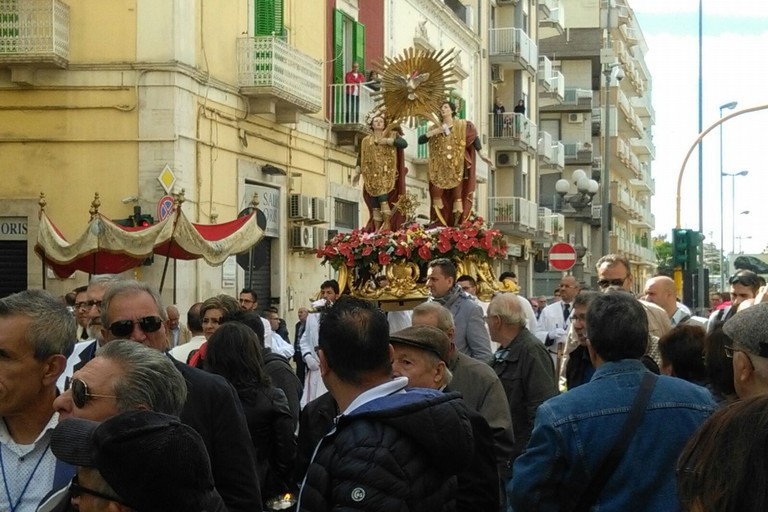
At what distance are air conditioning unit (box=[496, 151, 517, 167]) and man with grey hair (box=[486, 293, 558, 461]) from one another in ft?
108

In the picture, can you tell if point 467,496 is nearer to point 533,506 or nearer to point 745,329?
point 533,506

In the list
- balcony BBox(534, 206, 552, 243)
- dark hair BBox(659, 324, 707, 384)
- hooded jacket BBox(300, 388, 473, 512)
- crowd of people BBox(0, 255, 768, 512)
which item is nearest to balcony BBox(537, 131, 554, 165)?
balcony BBox(534, 206, 552, 243)

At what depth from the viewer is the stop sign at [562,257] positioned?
2339 centimetres

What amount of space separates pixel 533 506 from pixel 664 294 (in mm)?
5395

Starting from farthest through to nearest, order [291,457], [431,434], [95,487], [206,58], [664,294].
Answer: [206,58]
[664,294]
[291,457]
[431,434]
[95,487]

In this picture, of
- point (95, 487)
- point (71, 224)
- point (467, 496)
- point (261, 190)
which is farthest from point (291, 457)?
point (261, 190)

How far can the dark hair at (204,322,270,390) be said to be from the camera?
6.62 metres

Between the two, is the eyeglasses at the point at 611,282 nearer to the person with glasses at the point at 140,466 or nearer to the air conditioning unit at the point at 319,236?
the person with glasses at the point at 140,466

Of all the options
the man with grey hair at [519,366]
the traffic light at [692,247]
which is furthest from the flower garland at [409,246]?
the traffic light at [692,247]

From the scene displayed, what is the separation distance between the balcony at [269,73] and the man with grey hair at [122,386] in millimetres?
17040

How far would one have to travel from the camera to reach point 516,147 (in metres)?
39.3

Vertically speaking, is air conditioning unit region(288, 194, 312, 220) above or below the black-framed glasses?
above

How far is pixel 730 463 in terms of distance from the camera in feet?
6.79

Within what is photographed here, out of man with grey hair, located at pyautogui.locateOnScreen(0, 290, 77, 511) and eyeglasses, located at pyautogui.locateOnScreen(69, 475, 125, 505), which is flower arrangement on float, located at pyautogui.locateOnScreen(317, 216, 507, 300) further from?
eyeglasses, located at pyautogui.locateOnScreen(69, 475, 125, 505)
